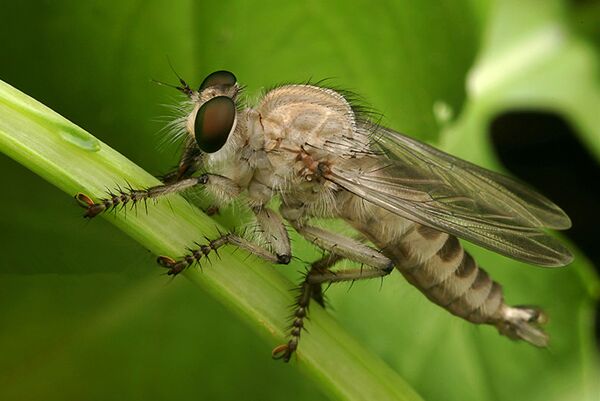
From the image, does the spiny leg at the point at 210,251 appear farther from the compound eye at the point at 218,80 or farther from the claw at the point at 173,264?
the compound eye at the point at 218,80

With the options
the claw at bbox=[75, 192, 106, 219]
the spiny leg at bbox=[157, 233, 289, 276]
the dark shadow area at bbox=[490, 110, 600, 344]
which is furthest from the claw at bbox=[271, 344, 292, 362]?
the dark shadow area at bbox=[490, 110, 600, 344]

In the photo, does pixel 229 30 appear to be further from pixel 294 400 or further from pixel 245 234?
pixel 294 400

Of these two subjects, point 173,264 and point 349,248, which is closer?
point 173,264

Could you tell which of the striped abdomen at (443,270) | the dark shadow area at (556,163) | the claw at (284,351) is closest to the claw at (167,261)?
the claw at (284,351)

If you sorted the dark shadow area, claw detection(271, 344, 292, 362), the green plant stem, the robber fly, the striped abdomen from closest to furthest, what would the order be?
the green plant stem, claw detection(271, 344, 292, 362), the robber fly, the striped abdomen, the dark shadow area

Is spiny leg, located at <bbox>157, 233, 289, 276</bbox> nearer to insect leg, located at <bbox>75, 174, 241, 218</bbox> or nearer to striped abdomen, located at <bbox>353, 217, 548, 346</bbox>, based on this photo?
insect leg, located at <bbox>75, 174, 241, 218</bbox>

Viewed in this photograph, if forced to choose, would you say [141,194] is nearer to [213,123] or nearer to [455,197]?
[213,123]

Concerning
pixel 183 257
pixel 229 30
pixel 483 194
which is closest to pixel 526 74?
pixel 483 194

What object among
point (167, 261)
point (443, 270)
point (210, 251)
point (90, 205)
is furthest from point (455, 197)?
point (90, 205)
